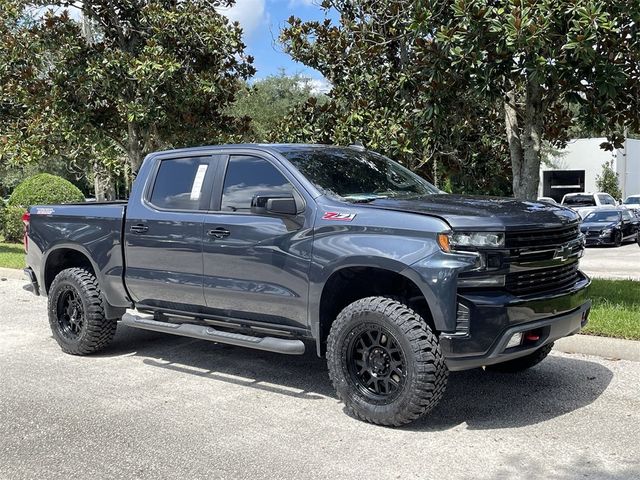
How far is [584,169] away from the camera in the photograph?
4378 centimetres

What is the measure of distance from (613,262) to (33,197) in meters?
15.2

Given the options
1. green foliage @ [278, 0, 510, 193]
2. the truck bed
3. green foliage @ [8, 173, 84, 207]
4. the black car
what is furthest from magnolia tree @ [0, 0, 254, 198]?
the black car

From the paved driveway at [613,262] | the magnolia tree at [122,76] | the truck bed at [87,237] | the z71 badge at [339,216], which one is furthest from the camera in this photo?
the paved driveway at [613,262]

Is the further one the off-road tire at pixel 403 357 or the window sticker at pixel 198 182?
the window sticker at pixel 198 182

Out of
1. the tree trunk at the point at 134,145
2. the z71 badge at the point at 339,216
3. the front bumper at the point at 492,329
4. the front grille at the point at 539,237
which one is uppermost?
the tree trunk at the point at 134,145

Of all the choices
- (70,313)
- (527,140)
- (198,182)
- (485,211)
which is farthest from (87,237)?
(527,140)

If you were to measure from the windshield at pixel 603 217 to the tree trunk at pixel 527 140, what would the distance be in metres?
13.4

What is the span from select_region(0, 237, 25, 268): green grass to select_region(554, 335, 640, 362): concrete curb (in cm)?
1042

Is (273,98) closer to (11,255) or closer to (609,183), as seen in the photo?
(609,183)

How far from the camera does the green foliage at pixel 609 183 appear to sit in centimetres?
4069

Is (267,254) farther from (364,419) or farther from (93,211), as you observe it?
(93,211)

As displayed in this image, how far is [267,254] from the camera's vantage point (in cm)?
535

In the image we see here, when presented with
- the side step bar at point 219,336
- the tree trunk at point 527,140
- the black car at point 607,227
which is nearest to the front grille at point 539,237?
the side step bar at point 219,336

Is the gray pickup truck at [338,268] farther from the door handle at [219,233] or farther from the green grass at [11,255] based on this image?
Answer: the green grass at [11,255]
